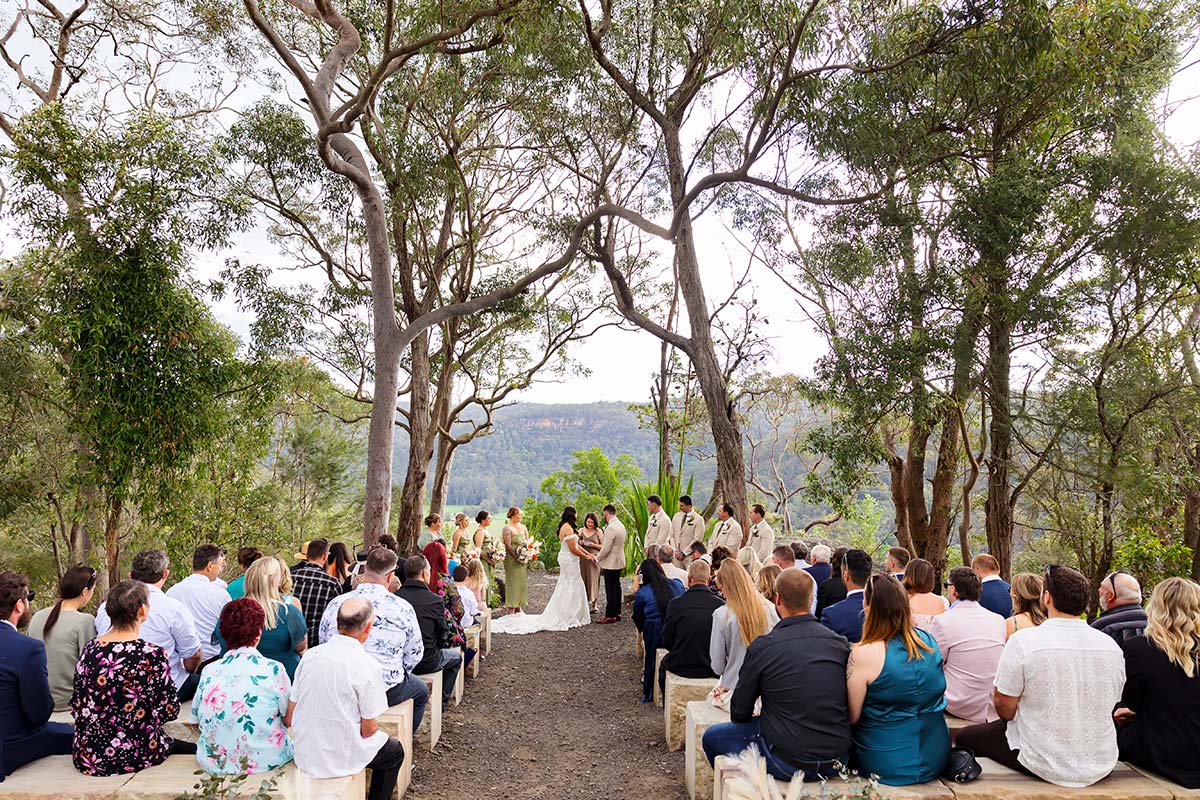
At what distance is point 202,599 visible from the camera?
4812 mm

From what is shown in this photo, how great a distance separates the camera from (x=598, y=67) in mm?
12352

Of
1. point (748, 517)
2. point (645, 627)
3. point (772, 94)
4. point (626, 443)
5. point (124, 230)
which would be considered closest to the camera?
point (645, 627)

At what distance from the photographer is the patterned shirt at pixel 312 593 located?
212 inches

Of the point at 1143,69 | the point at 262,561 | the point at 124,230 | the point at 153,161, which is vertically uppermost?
the point at 1143,69

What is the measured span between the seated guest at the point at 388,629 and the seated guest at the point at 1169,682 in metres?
3.75

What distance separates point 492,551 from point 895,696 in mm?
7599

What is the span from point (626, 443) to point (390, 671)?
57.5 meters

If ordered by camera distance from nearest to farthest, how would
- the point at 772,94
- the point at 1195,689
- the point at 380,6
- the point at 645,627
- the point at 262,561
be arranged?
the point at 1195,689, the point at 262,561, the point at 645,627, the point at 772,94, the point at 380,6

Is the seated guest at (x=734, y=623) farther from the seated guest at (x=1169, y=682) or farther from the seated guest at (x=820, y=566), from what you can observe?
the seated guest at (x=820, y=566)

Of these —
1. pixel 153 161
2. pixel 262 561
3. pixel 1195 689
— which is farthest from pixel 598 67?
pixel 1195 689

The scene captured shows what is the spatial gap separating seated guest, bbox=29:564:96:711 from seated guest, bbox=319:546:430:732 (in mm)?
1261

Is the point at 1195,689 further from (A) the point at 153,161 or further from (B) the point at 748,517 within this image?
(A) the point at 153,161

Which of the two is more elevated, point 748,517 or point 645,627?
point 748,517

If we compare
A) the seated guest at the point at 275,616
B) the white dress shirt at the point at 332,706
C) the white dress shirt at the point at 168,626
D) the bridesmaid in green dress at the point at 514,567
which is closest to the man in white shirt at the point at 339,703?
the white dress shirt at the point at 332,706
